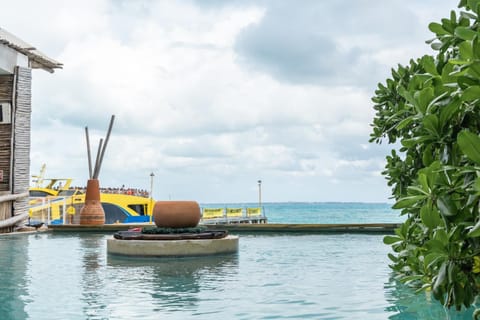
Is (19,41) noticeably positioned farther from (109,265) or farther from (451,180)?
(451,180)

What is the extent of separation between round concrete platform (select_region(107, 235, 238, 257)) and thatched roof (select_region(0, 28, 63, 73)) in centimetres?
1212

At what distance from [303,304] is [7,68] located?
1910 cm

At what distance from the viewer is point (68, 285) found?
388 inches

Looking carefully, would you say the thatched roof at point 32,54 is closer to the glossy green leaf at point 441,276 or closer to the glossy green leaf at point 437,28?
the glossy green leaf at point 437,28

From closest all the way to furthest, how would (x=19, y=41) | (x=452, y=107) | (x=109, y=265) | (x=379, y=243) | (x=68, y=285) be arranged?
1. (x=452, y=107)
2. (x=68, y=285)
3. (x=109, y=265)
4. (x=379, y=243)
5. (x=19, y=41)

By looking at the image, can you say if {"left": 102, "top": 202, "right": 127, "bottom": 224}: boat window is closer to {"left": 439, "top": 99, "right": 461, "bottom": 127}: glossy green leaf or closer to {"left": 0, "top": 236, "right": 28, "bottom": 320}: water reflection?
{"left": 0, "top": 236, "right": 28, "bottom": 320}: water reflection

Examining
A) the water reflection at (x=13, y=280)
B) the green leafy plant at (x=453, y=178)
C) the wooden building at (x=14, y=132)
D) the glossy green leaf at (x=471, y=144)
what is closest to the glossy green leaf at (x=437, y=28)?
the green leafy plant at (x=453, y=178)

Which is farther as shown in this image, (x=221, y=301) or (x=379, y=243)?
(x=379, y=243)

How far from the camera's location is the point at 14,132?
23.0 metres

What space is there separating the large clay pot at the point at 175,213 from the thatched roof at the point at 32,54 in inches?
451

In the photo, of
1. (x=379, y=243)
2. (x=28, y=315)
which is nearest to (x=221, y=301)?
(x=28, y=315)

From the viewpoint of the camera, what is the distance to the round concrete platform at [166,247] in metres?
14.4

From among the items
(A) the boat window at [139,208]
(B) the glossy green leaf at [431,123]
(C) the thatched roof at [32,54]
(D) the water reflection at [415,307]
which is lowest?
(D) the water reflection at [415,307]

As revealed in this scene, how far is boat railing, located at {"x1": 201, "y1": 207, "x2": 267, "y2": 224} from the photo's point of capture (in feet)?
137
